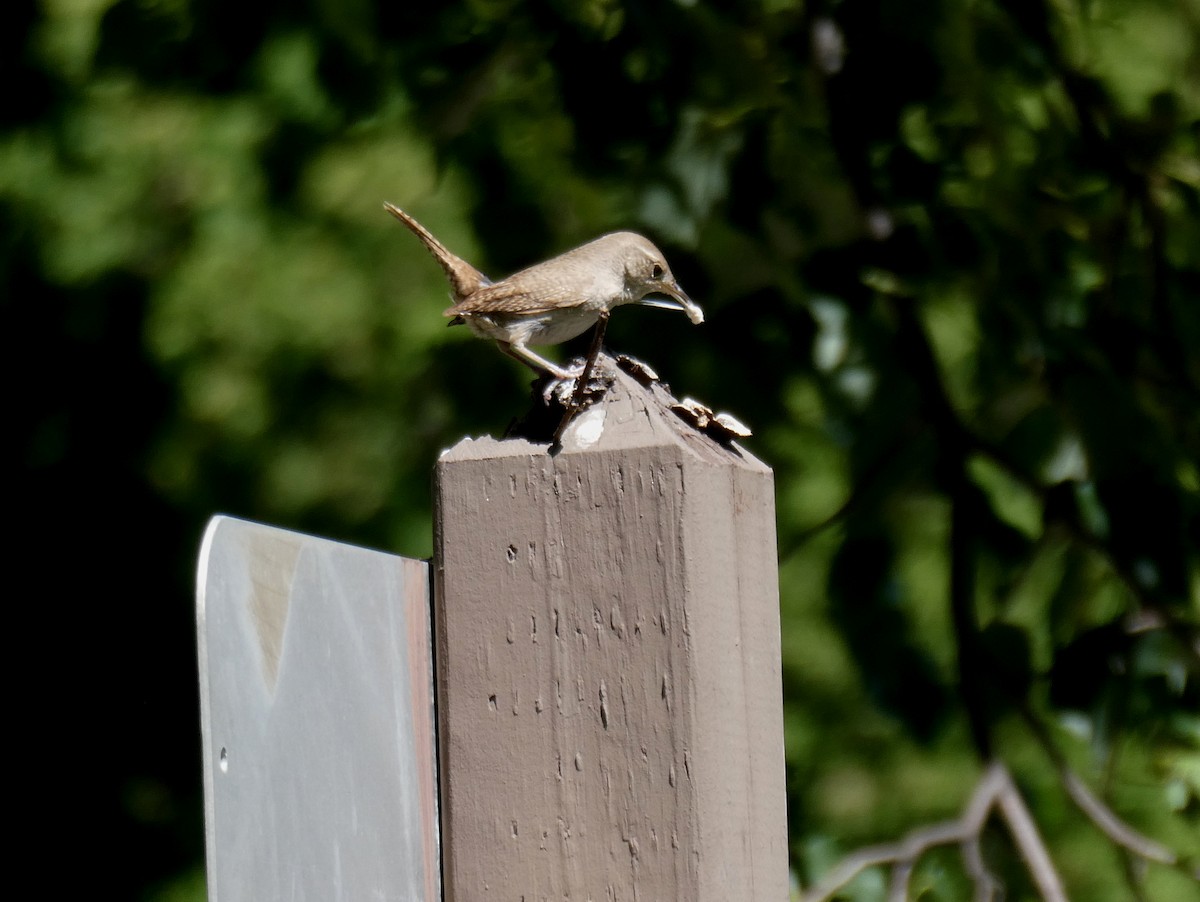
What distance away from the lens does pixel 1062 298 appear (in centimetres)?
206

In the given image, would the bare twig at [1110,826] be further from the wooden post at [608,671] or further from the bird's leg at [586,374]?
the bird's leg at [586,374]

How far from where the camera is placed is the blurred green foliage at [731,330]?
1.95 m

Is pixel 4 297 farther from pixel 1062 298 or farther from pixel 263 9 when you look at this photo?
pixel 1062 298

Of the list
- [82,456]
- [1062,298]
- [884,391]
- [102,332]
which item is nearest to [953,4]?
[1062,298]

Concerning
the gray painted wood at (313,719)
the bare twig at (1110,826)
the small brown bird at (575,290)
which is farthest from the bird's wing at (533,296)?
the bare twig at (1110,826)

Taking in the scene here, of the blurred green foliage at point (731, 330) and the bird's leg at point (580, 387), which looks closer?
the bird's leg at point (580, 387)

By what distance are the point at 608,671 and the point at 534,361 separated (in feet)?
1.10

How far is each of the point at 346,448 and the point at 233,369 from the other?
0.30 meters

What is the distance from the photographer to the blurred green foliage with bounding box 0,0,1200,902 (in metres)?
1.95

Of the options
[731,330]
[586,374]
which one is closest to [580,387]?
[586,374]

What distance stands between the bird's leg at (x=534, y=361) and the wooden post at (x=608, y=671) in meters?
0.05

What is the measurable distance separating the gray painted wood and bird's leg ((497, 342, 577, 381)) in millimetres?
178

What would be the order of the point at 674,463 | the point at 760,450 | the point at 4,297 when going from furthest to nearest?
the point at 4,297
the point at 760,450
the point at 674,463

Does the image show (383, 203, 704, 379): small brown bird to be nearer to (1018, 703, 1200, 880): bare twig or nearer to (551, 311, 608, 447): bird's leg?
(551, 311, 608, 447): bird's leg
